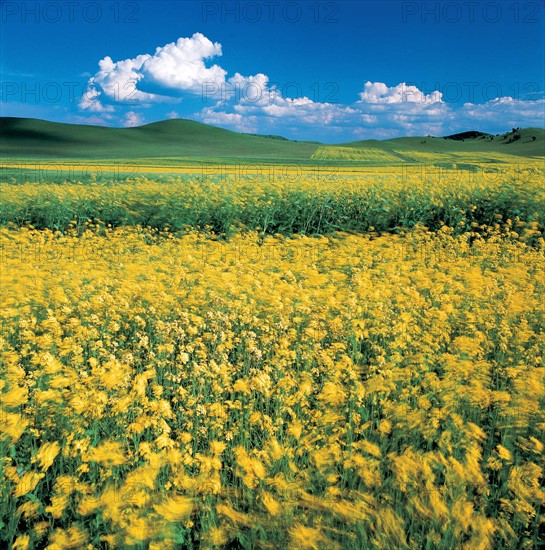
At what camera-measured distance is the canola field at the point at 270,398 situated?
2459 millimetres

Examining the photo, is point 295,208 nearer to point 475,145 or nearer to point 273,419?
point 273,419

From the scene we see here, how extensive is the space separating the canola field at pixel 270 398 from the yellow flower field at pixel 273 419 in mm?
23

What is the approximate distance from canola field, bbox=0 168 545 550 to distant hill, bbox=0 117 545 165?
154 feet

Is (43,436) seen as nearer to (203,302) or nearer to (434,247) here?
(203,302)

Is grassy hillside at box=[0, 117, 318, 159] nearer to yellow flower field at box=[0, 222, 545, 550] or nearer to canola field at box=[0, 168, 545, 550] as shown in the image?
canola field at box=[0, 168, 545, 550]

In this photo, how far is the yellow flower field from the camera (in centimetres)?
242

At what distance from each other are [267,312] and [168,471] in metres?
2.51

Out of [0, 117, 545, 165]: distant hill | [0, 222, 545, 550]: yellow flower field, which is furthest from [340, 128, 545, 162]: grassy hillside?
[0, 222, 545, 550]: yellow flower field

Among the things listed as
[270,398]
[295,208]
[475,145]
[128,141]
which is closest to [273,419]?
[270,398]

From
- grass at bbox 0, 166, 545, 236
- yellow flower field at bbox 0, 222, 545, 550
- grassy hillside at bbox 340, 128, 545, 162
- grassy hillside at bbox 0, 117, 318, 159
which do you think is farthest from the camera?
grassy hillside at bbox 340, 128, 545, 162

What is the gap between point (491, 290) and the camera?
5.73m

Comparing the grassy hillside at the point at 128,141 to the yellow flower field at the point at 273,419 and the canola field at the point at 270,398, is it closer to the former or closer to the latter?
the canola field at the point at 270,398

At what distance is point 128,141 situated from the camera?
64.4 m

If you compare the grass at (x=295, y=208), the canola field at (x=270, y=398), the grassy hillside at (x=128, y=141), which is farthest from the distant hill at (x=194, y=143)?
the canola field at (x=270, y=398)
